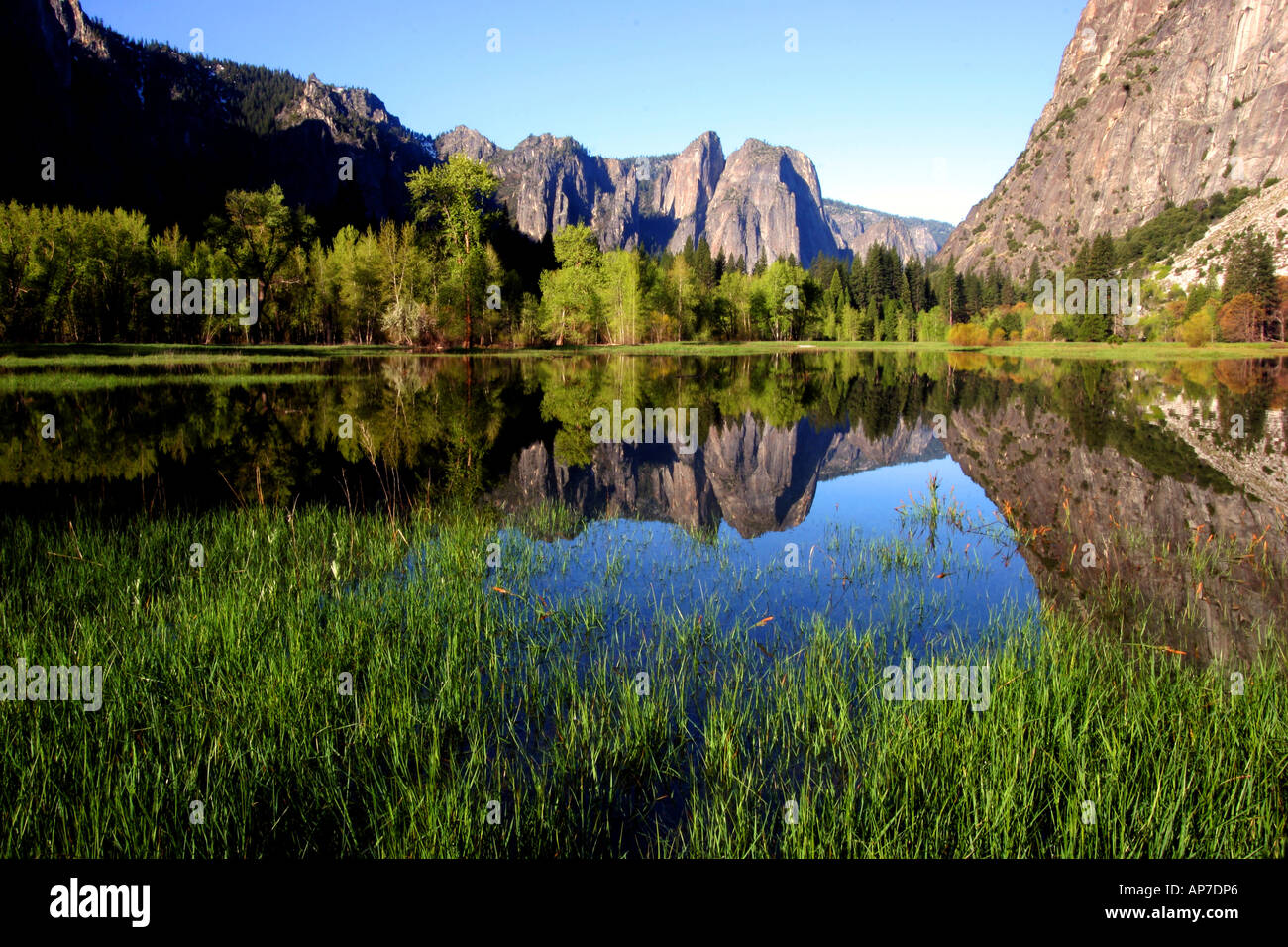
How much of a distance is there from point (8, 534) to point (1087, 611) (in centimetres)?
1469

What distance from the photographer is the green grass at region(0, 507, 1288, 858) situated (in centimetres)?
406

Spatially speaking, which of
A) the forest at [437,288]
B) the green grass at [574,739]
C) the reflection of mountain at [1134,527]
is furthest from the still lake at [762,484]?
the forest at [437,288]

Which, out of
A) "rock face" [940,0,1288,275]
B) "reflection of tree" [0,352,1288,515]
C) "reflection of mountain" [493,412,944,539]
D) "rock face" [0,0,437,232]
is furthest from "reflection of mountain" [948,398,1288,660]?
"rock face" [940,0,1288,275]

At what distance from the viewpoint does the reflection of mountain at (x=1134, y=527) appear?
8102mm

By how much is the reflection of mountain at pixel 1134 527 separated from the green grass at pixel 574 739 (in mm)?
1323

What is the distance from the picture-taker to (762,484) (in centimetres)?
1658

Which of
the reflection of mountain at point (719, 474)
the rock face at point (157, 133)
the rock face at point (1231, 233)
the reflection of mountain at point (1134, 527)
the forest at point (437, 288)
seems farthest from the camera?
the rock face at point (1231, 233)

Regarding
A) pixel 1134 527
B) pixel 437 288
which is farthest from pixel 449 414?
pixel 437 288

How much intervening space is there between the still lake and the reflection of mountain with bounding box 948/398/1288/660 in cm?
6

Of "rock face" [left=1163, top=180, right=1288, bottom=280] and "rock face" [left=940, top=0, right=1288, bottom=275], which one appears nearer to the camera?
"rock face" [left=1163, top=180, right=1288, bottom=280]

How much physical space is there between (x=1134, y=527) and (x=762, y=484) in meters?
7.50

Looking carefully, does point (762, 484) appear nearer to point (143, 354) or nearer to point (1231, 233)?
point (143, 354)

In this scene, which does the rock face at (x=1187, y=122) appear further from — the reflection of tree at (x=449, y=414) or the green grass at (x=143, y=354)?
the green grass at (x=143, y=354)

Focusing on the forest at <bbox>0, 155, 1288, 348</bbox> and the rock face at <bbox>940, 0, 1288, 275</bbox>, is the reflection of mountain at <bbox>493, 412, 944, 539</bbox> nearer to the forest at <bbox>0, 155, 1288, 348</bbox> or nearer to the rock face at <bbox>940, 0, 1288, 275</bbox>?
the forest at <bbox>0, 155, 1288, 348</bbox>
